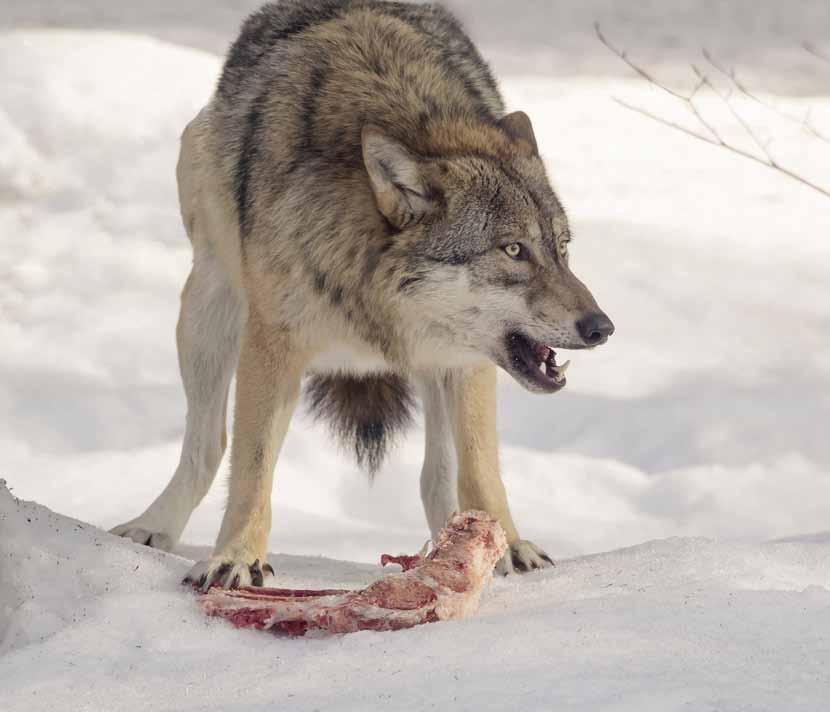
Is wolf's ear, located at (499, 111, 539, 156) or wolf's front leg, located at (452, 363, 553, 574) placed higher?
wolf's ear, located at (499, 111, 539, 156)

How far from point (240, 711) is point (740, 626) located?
1190 millimetres

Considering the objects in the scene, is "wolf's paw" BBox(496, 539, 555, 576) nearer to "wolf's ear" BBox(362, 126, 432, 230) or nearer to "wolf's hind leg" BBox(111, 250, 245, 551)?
"wolf's ear" BBox(362, 126, 432, 230)

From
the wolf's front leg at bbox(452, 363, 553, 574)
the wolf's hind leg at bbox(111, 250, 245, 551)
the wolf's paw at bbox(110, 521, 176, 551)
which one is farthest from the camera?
the wolf's hind leg at bbox(111, 250, 245, 551)

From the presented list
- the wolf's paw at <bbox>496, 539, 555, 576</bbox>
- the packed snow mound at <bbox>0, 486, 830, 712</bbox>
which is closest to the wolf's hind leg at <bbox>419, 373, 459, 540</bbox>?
the wolf's paw at <bbox>496, 539, 555, 576</bbox>

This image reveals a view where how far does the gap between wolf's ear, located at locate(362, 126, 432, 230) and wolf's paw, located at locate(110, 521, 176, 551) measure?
1.65m

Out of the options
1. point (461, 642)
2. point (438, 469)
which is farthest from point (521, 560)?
point (461, 642)

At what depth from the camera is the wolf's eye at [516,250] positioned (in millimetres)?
4203

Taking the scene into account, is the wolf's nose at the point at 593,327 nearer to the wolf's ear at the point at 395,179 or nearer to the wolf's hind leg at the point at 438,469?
the wolf's ear at the point at 395,179

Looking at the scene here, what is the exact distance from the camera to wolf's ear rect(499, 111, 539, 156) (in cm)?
463

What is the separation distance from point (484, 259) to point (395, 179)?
1.25 feet

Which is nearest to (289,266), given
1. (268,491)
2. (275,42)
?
(268,491)

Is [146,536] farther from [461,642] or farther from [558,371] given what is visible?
[461,642]

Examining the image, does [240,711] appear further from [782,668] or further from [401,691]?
[782,668]

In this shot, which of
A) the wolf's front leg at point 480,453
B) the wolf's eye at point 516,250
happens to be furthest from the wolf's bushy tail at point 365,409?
the wolf's eye at point 516,250
